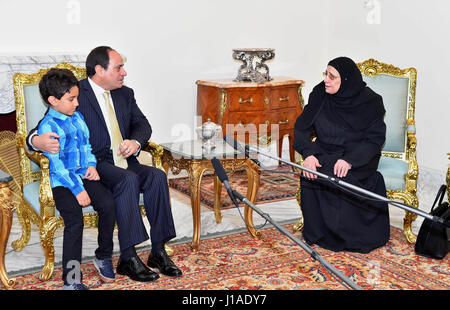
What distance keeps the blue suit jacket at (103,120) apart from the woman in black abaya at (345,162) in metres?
1.26

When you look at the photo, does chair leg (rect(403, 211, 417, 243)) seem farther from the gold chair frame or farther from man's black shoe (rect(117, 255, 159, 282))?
man's black shoe (rect(117, 255, 159, 282))

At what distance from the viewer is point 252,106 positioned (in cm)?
629

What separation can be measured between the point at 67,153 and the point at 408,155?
2.54 m

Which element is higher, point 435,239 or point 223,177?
point 223,177

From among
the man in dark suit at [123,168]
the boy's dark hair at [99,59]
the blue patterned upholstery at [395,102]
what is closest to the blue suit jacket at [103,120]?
the man in dark suit at [123,168]

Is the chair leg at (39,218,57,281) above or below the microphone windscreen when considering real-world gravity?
below

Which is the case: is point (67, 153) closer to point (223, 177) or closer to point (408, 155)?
point (223, 177)

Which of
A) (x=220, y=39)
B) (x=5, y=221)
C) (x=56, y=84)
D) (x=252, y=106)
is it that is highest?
(x=220, y=39)

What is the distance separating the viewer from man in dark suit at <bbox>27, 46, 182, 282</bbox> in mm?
3672

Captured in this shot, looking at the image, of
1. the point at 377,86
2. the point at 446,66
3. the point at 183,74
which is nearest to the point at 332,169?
the point at 377,86

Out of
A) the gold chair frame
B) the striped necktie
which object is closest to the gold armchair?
the striped necktie

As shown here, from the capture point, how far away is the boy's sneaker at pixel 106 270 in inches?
144

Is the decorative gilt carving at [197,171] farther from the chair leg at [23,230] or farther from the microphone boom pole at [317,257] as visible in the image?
the microphone boom pole at [317,257]

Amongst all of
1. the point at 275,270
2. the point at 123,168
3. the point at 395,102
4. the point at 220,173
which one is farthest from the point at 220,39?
the point at 220,173
